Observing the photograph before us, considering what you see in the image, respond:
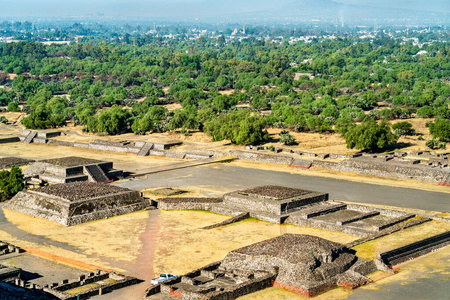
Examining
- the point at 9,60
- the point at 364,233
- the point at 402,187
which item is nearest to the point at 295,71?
the point at 9,60

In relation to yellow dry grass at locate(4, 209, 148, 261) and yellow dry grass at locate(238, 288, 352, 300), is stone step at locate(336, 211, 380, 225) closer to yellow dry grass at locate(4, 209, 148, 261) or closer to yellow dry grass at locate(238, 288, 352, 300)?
yellow dry grass at locate(238, 288, 352, 300)

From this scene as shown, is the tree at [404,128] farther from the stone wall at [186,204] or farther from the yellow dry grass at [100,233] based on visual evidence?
the yellow dry grass at [100,233]

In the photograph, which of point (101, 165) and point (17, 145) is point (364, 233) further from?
point (17, 145)

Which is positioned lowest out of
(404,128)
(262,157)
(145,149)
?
(145,149)

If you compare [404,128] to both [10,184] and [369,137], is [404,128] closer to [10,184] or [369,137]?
[369,137]

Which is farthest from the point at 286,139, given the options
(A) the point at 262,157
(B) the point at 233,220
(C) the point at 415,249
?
(C) the point at 415,249

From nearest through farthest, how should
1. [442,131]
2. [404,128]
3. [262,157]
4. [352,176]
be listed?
[352,176] < [262,157] < [442,131] < [404,128]
